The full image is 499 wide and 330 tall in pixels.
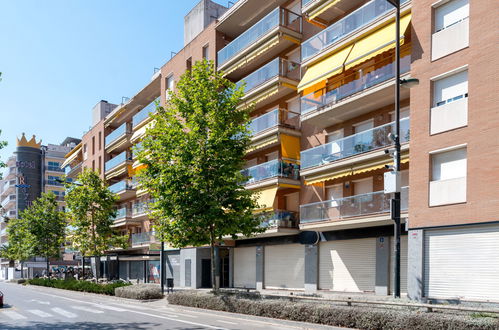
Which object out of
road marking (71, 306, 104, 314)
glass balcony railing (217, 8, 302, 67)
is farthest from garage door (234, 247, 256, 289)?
glass balcony railing (217, 8, 302, 67)

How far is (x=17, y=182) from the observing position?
92.2m

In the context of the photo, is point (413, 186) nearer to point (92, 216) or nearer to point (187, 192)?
point (187, 192)

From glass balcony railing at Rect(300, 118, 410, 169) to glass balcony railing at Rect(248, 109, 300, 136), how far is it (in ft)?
9.49

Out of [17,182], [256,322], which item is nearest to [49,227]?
[256,322]

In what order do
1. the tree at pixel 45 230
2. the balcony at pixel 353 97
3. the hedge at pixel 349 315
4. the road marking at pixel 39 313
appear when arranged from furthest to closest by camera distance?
the tree at pixel 45 230
the balcony at pixel 353 97
the road marking at pixel 39 313
the hedge at pixel 349 315

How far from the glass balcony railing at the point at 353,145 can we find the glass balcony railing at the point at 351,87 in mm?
1928

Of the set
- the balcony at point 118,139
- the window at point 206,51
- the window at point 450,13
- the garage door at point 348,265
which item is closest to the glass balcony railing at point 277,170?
the garage door at point 348,265

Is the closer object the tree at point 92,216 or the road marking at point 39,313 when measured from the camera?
the road marking at point 39,313

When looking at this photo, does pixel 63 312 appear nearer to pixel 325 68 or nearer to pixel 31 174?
pixel 325 68

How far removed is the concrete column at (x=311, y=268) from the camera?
24.7m

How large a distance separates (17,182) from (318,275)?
82.5 m

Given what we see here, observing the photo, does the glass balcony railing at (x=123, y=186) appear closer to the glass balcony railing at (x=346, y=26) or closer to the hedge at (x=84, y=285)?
the hedge at (x=84, y=285)

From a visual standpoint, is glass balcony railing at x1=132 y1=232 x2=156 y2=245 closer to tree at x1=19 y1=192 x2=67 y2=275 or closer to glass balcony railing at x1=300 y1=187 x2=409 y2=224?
tree at x1=19 y1=192 x2=67 y2=275

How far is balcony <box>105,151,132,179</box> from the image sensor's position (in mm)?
46875
